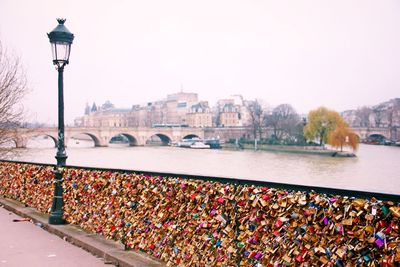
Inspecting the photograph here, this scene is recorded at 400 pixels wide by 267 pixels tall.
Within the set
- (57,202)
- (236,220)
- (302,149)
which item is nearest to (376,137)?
(302,149)

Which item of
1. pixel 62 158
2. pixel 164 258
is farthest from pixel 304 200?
pixel 62 158

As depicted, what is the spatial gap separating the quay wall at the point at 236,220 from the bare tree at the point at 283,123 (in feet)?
231

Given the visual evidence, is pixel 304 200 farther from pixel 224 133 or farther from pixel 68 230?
pixel 224 133

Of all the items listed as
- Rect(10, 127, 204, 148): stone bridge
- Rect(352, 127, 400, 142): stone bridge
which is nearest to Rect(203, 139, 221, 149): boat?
Rect(10, 127, 204, 148): stone bridge

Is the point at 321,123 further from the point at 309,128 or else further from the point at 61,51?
the point at 61,51

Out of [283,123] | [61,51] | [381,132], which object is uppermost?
[283,123]

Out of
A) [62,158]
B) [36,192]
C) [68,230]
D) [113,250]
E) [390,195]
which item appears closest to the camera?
[390,195]

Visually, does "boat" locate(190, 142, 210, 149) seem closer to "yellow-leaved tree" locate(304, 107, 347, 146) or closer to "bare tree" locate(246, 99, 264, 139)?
"bare tree" locate(246, 99, 264, 139)

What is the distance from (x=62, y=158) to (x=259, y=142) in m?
67.1

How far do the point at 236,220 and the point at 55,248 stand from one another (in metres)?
3.18

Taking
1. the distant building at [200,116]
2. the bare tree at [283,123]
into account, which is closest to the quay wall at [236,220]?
the bare tree at [283,123]

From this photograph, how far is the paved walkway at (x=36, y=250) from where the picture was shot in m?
5.67

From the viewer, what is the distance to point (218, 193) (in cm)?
446

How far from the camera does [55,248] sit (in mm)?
6391
